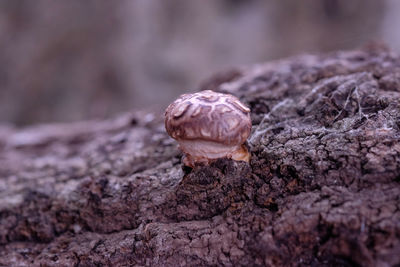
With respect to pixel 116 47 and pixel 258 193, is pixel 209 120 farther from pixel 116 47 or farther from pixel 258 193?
pixel 116 47

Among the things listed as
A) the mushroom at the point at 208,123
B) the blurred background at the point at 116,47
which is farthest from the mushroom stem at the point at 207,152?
the blurred background at the point at 116,47

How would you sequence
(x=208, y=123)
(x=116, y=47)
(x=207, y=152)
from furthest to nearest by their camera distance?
(x=116, y=47), (x=207, y=152), (x=208, y=123)

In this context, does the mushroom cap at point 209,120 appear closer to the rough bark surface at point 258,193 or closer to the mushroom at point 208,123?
the mushroom at point 208,123

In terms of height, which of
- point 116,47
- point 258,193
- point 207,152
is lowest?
point 258,193

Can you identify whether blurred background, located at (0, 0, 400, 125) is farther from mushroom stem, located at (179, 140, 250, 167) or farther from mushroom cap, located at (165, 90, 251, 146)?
mushroom cap, located at (165, 90, 251, 146)

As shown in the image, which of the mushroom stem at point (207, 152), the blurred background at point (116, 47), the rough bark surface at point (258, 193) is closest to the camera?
the rough bark surface at point (258, 193)

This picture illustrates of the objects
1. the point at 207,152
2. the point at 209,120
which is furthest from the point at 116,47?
the point at 209,120

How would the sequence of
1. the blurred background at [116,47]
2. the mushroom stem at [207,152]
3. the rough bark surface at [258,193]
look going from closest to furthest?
the rough bark surface at [258,193] < the mushroom stem at [207,152] < the blurred background at [116,47]

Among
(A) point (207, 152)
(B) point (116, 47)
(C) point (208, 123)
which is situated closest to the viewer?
(C) point (208, 123)
